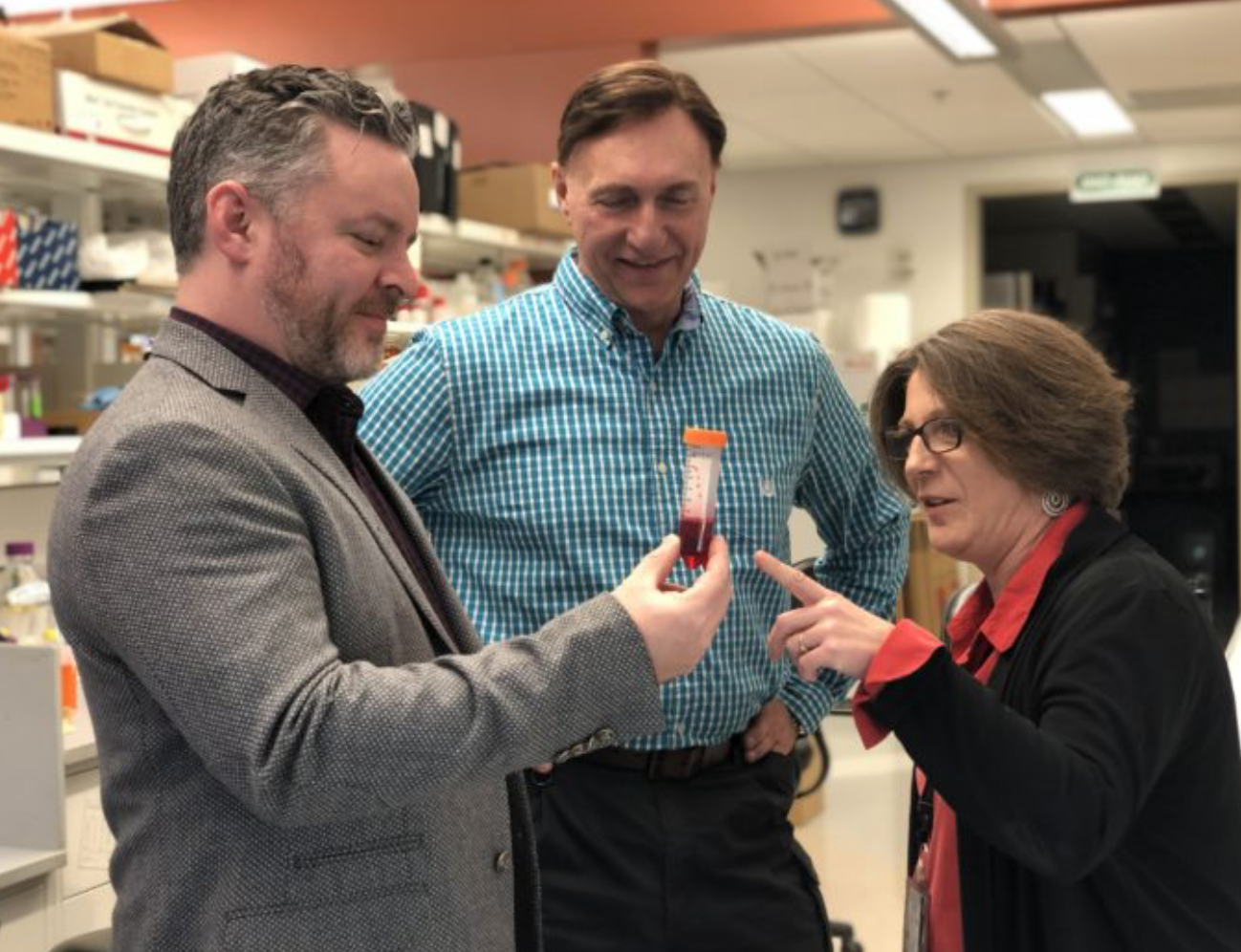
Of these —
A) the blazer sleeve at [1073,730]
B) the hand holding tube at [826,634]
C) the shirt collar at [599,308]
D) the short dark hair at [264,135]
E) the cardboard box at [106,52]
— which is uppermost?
the cardboard box at [106,52]

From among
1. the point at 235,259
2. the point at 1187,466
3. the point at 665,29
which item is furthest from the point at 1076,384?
the point at 1187,466

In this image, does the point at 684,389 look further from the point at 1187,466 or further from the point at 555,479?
the point at 1187,466

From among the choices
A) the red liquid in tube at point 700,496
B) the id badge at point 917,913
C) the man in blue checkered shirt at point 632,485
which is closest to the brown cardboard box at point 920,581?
the man in blue checkered shirt at point 632,485

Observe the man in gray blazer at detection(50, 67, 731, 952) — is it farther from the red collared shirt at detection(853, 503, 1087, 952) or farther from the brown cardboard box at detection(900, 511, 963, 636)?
the brown cardboard box at detection(900, 511, 963, 636)

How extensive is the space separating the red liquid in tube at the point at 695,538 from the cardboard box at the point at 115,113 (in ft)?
10.8

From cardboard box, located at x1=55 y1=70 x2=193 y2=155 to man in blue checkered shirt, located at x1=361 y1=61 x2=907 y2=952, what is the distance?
257 centimetres

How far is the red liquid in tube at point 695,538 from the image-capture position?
1532 mm

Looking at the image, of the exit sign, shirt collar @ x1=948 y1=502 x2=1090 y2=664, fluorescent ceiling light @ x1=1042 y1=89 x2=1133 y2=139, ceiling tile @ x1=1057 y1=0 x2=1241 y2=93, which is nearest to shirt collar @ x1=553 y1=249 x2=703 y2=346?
shirt collar @ x1=948 y1=502 x2=1090 y2=664

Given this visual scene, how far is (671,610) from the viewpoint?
1.36m

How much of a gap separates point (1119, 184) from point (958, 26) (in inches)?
179

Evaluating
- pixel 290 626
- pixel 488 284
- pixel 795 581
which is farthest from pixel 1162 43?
pixel 290 626

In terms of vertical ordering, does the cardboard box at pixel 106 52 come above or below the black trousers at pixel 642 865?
above

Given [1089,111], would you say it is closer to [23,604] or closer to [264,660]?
[23,604]

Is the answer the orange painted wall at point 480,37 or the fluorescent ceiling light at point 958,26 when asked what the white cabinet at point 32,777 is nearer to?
the fluorescent ceiling light at point 958,26
